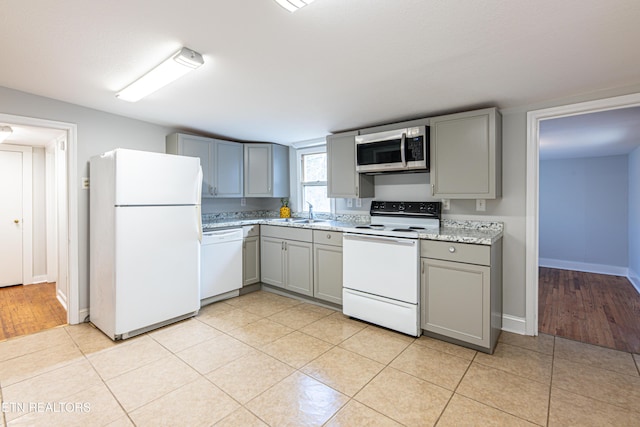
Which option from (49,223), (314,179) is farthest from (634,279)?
(49,223)

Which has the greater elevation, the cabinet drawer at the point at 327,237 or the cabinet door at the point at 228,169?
the cabinet door at the point at 228,169

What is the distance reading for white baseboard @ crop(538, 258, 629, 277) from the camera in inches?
199

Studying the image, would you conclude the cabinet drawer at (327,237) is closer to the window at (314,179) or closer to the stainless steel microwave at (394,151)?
the stainless steel microwave at (394,151)

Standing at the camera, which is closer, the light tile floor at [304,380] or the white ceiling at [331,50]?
the white ceiling at [331,50]

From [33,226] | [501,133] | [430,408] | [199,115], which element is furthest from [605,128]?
[33,226]

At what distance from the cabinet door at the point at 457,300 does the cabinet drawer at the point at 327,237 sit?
3.11 ft

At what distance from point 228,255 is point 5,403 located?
2.11m

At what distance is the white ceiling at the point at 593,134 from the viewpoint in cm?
308

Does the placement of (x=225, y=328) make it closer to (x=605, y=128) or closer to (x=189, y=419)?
(x=189, y=419)

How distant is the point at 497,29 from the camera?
1602 millimetres

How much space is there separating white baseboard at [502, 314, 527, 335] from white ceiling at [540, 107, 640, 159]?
6.46 feet

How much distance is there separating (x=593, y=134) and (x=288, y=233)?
12.9 ft

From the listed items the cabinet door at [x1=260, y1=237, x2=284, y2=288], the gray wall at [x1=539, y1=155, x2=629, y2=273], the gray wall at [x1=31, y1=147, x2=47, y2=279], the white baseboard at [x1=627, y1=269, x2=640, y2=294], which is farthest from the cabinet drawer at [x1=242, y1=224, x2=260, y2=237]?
the gray wall at [x1=539, y1=155, x2=629, y2=273]

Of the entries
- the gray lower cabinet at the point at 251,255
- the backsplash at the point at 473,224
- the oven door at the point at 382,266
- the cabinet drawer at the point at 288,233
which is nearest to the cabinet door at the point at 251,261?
the gray lower cabinet at the point at 251,255
